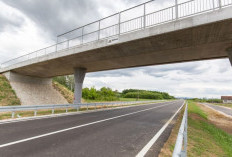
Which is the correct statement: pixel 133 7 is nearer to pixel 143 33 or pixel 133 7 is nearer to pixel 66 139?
pixel 143 33

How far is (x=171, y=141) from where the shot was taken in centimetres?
575

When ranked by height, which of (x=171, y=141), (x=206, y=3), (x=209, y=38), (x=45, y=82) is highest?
(x=206, y=3)

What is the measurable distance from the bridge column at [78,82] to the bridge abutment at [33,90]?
10.0 meters

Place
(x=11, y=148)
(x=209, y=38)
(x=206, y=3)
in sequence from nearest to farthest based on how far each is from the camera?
1. (x=11, y=148)
2. (x=206, y=3)
3. (x=209, y=38)

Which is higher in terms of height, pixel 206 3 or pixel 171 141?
pixel 206 3

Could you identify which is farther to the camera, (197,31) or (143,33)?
(143,33)

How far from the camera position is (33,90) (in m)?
25.8

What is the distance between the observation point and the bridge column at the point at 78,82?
18.7 m

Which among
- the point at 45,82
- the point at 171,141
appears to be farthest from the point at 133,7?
the point at 45,82

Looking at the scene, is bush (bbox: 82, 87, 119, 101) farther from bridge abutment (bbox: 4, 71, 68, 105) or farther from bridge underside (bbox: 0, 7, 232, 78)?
bridge underside (bbox: 0, 7, 232, 78)

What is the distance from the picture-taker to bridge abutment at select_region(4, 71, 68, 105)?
928 inches

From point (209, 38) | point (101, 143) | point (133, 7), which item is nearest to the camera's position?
point (101, 143)

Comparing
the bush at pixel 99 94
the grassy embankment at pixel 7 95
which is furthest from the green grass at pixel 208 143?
the bush at pixel 99 94

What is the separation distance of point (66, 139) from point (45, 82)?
2733 centimetres
